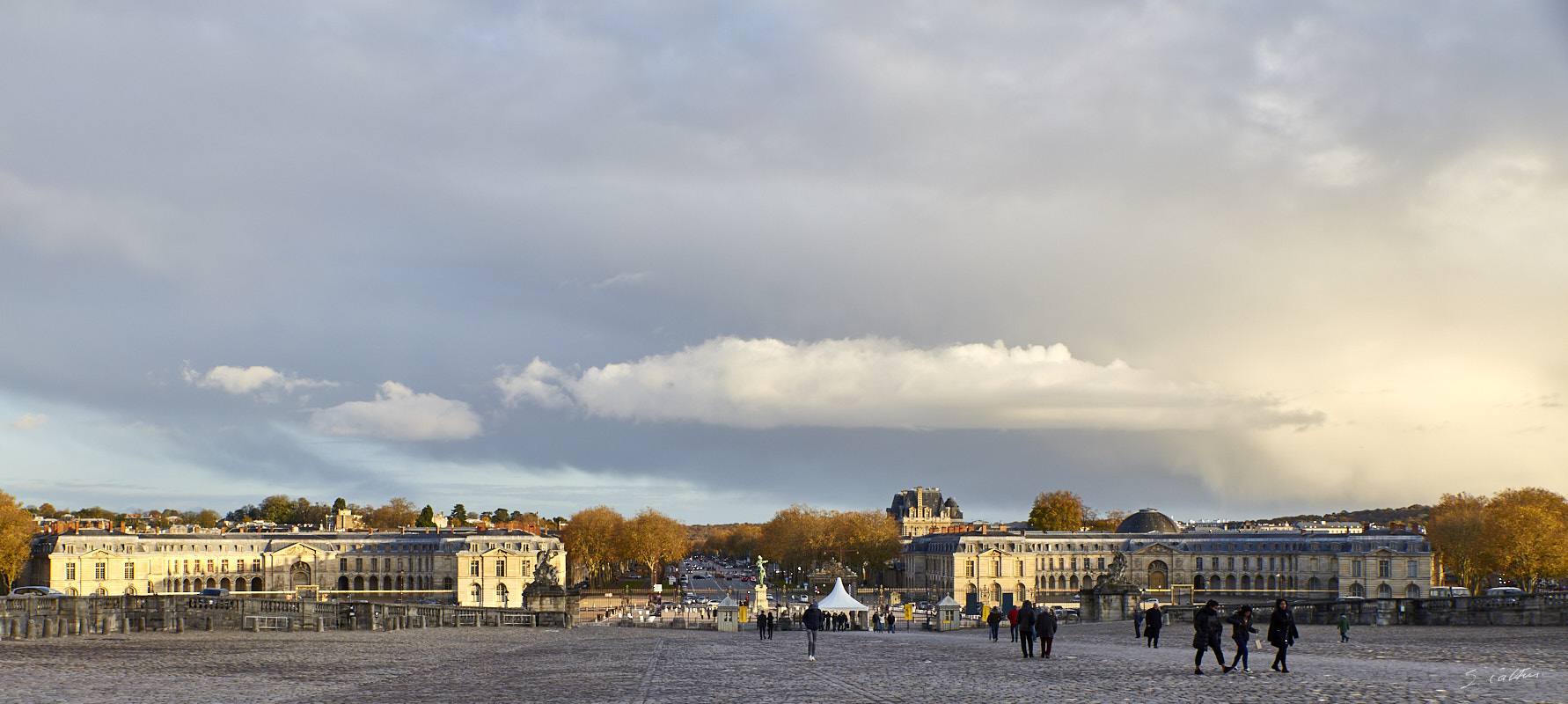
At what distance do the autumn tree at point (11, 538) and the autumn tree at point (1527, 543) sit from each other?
434ft

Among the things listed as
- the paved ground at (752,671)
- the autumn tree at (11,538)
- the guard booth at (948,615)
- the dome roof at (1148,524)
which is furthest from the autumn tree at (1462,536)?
the autumn tree at (11,538)

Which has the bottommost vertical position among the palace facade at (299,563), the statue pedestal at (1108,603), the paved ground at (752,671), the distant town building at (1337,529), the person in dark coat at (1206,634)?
the palace facade at (299,563)

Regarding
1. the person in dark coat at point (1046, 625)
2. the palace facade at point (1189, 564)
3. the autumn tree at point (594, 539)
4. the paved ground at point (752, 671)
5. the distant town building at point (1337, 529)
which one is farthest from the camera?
the autumn tree at point (594, 539)

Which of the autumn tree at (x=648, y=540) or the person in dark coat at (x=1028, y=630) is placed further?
the autumn tree at (x=648, y=540)

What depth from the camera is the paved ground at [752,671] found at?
2081 cm

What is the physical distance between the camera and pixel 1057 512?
18400 cm

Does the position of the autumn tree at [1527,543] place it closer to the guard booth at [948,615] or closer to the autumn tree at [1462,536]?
the autumn tree at [1462,536]

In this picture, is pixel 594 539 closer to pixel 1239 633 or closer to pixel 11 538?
pixel 11 538

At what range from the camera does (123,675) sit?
81.9 ft

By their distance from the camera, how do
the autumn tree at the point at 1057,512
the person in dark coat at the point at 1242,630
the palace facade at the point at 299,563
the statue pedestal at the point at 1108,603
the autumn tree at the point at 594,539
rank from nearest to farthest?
the person in dark coat at the point at 1242,630 → the statue pedestal at the point at 1108,603 → the palace facade at the point at 299,563 → the autumn tree at the point at 594,539 → the autumn tree at the point at 1057,512

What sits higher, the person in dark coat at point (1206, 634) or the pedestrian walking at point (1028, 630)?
the person in dark coat at point (1206, 634)

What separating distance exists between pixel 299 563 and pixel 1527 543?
12378cm

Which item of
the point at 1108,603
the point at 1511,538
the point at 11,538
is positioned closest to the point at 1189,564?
the point at 1511,538

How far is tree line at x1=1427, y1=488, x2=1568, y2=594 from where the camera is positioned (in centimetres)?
10044
